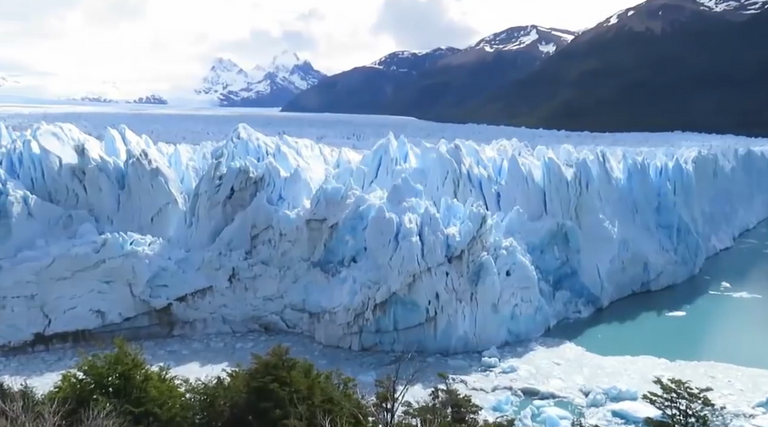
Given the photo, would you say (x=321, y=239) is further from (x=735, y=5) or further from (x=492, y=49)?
(x=492, y=49)

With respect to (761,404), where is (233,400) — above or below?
above

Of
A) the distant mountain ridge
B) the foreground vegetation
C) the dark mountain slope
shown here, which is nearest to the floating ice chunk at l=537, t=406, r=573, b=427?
the foreground vegetation

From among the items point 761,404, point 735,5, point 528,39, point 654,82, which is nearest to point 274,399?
point 761,404

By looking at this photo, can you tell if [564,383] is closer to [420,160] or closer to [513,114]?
[420,160]

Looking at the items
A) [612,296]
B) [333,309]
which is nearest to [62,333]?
[333,309]

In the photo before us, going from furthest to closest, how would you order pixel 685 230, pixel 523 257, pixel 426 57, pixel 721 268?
pixel 426 57
pixel 721 268
pixel 685 230
pixel 523 257

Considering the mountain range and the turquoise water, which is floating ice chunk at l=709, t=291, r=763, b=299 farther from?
the mountain range
